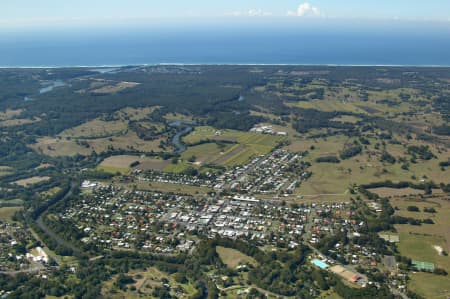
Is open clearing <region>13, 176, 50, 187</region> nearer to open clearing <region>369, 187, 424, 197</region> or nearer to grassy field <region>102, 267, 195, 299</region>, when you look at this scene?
grassy field <region>102, 267, 195, 299</region>

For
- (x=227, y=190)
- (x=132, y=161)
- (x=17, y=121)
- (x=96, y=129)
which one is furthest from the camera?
(x=17, y=121)

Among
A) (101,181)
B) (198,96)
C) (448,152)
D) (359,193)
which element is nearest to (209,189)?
(101,181)

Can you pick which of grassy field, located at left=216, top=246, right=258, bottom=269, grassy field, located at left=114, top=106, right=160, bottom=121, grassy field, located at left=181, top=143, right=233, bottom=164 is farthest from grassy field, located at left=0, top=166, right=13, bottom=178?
grassy field, located at left=216, top=246, right=258, bottom=269

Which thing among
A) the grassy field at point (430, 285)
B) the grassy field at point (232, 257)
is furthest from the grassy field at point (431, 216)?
the grassy field at point (232, 257)

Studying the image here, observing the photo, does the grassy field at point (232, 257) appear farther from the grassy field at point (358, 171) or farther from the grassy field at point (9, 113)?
the grassy field at point (9, 113)

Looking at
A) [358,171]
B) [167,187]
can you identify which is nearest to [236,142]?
[167,187]

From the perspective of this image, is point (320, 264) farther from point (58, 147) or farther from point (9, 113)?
point (9, 113)
